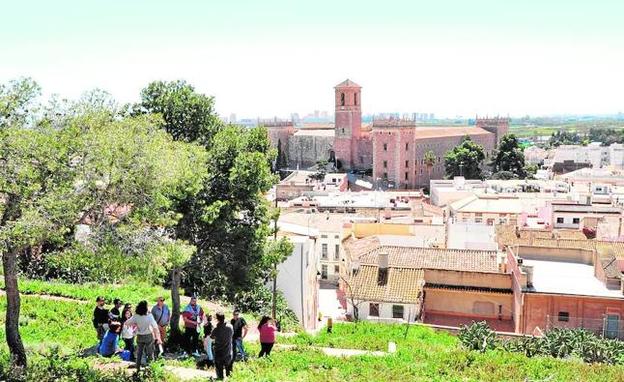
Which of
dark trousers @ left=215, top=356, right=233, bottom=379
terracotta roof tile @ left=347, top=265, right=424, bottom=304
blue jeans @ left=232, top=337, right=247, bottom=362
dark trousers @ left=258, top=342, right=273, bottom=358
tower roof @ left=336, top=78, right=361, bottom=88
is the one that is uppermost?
tower roof @ left=336, top=78, right=361, bottom=88

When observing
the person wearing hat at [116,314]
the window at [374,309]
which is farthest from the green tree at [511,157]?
the person wearing hat at [116,314]

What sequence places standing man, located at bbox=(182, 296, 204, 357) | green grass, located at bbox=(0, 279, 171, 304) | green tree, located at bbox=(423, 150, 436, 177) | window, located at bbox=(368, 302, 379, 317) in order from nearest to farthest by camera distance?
standing man, located at bbox=(182, 296, 204, 357)
green grass, located at bbox=(0, 279, 171, 304)
window, located at bbox=(368, 302, 379, 317)
green tree, located at bbox=(423, 150, 436, 177)

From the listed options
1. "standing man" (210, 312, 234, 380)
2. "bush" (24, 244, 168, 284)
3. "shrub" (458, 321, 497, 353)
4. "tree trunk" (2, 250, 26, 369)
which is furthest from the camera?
"shrub" (458, 321, 497, 353)

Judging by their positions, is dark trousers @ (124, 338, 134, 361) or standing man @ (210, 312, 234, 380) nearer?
standing man @ (210, 312, 234, 380)

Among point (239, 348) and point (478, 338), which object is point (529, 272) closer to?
point (478, 338)

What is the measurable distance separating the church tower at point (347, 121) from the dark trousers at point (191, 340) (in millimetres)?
88481

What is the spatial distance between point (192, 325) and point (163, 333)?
0.64 metres

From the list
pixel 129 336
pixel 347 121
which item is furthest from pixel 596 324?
pixel 347 121

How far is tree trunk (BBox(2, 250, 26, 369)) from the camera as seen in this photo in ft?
31.6

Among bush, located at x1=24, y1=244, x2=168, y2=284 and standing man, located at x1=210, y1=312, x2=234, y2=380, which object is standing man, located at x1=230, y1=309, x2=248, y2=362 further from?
bush, located at x1=24, y1=244, x2=168, y2=284

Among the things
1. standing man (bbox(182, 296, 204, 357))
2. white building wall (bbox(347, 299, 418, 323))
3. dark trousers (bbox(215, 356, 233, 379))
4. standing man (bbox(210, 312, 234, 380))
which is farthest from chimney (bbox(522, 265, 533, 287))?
standing man (bbox(210, 312, 234, 380))

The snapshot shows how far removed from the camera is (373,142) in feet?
303

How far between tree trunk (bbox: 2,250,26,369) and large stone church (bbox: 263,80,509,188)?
267ft

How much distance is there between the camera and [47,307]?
14953 millimetres
